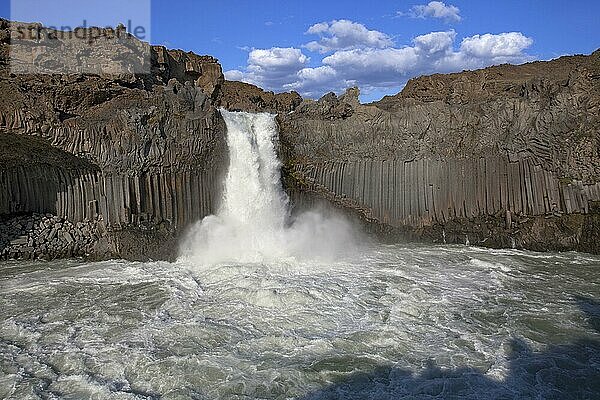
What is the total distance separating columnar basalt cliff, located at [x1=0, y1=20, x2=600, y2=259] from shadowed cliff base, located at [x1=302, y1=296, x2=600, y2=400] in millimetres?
8407

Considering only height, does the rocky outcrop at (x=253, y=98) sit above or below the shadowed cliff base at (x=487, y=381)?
above

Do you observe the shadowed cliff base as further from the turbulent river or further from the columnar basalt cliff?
the columnar basalt cliff

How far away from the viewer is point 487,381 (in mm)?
7008

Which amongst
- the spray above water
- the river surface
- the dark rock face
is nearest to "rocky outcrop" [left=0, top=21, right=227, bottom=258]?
the spray above water

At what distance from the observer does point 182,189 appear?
14656 mm

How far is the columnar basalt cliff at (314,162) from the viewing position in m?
13.5

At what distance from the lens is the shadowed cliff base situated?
6.69 metres

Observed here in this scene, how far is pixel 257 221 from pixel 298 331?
23.0 feet

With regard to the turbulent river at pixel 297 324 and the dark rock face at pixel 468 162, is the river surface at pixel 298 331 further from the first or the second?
the dark rock face at pixel 468 162

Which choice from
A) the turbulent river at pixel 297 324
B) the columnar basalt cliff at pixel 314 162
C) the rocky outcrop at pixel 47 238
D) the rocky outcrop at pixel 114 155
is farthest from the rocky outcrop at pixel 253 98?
the rocky outcrop at pixel 47 238

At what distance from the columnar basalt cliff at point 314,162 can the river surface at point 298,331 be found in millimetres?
1848

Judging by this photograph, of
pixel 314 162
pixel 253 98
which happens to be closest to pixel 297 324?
pixel 314 162

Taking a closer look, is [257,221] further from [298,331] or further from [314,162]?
[298,331]

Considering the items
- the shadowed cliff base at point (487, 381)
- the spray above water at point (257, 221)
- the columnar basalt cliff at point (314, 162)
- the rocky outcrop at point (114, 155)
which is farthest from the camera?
Result: the spray above water at point (257, 221)
